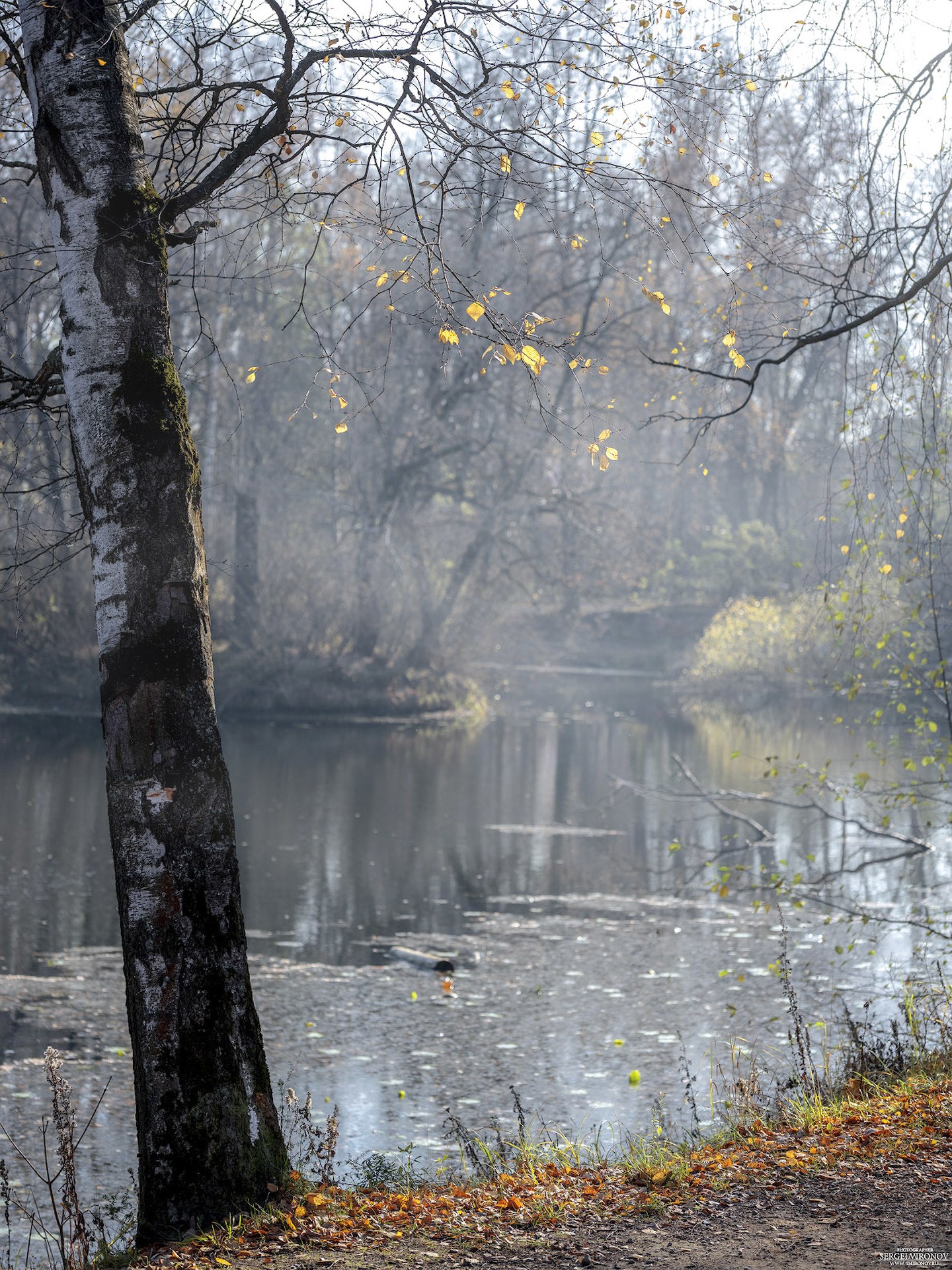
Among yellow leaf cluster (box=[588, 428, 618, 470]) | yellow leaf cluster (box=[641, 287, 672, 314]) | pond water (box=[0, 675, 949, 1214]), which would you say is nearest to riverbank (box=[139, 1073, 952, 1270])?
pond water (box=[0, 675, 949, 1214])

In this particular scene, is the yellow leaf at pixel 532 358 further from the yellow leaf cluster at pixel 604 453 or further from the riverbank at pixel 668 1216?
the riverbank at pixel 668 1216

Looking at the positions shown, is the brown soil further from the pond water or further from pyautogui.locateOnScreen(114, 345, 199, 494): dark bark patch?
the pond water

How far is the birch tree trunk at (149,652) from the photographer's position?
4.09 metres

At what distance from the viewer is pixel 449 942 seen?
448 inches

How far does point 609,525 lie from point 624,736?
5.52m

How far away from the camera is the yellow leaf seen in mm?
5055

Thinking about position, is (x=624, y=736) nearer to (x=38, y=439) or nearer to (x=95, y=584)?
(x=38, y=439)

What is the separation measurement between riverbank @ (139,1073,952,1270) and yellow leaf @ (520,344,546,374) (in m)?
3.20

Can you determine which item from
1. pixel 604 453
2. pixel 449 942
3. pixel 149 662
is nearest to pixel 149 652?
pixel 149 662

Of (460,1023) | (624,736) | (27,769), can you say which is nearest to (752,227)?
(460,1023)

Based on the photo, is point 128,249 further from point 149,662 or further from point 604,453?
point 604,453

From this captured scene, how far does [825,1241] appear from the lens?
373 cm

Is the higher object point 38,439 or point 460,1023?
point 38,439

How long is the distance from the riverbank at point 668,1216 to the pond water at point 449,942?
2.30 metres
